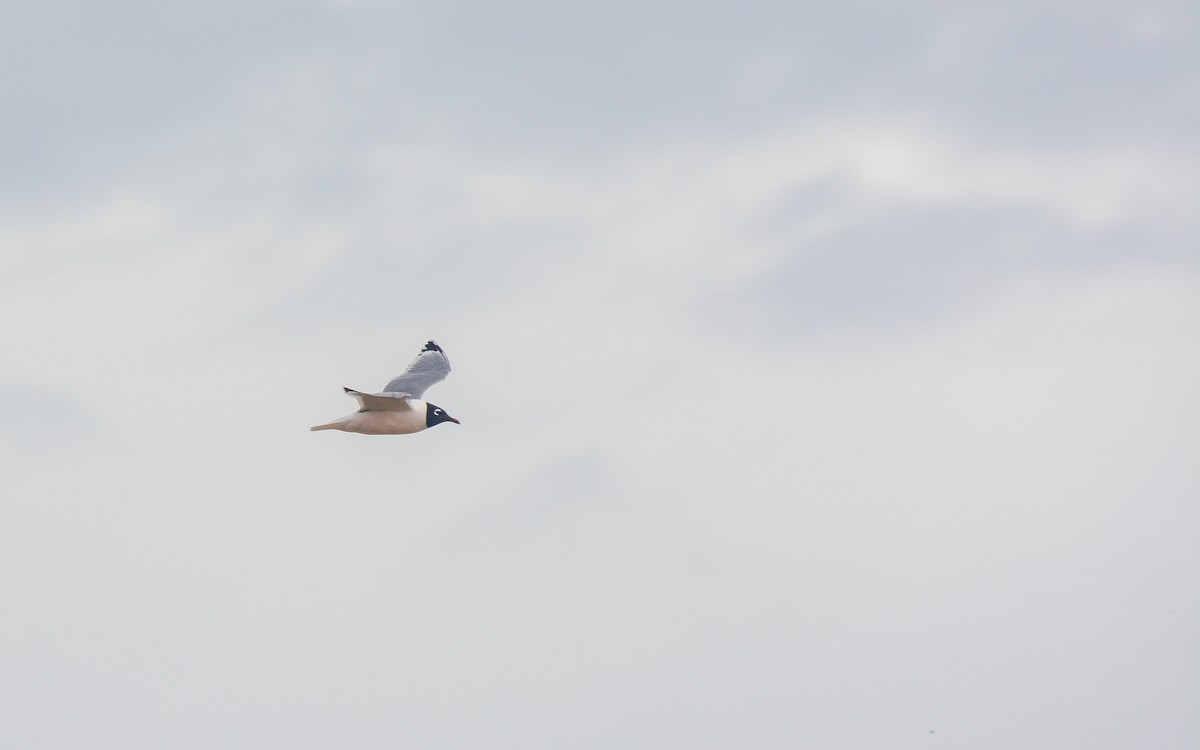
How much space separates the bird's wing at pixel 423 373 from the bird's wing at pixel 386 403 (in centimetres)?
309

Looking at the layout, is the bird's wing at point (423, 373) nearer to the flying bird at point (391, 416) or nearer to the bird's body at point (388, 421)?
the flying bird at point (391, 416)

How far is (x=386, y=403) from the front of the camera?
44.3 m

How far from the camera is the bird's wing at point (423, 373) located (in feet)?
162

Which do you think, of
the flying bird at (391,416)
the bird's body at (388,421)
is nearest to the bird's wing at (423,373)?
the flying bird at (391,416)

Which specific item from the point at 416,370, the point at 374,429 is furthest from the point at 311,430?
the point at 416,370

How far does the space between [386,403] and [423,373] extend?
6.73 m

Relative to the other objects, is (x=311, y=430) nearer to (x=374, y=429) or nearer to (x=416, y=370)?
(x=374, y=429)

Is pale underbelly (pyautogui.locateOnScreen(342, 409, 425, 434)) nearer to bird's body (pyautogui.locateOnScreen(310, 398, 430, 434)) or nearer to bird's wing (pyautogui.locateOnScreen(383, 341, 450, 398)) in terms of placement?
bird's body (pyautogui.locateOnScreen(310, 398, 430, 434))

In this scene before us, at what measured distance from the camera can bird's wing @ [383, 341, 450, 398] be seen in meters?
49.2

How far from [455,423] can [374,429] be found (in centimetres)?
261

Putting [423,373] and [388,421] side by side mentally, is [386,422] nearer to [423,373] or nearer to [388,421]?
[388,421]

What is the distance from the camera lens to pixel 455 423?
1807 inches

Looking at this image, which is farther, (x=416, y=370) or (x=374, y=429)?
(x=416, y=370)

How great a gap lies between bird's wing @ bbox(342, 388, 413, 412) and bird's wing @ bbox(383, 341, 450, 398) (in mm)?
3094
